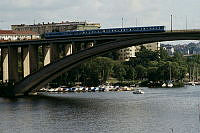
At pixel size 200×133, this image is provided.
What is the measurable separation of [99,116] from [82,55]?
1060 inches

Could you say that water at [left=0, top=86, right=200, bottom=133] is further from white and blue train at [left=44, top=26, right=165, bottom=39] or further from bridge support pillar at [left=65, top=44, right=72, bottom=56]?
bridge support pillar at [left=65, top=44, right=72, bottom=56]

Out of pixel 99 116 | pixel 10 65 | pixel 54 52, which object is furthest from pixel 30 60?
pixel 99 116

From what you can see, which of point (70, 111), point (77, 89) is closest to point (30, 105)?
point (70, 111)

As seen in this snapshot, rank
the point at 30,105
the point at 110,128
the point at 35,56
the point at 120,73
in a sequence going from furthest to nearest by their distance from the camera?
the point at 120,73, the point at 35,56, the point at 30,105, the point at 110,128

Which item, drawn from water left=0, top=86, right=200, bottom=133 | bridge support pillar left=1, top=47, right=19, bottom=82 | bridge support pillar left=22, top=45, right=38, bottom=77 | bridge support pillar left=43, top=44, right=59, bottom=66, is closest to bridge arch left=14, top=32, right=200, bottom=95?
bridge support pillar left=22, top=45, right=38, bottom=77

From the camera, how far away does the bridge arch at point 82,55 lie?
90825 mm

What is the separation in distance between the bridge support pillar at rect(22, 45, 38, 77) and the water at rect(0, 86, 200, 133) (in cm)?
975

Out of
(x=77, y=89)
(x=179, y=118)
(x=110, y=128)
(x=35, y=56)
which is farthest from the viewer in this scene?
(x=77, y=89)

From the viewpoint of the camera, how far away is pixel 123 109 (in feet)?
262

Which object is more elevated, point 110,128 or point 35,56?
point 35,56

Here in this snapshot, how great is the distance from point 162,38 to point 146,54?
107 m

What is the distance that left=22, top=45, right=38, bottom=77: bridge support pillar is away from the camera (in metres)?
102

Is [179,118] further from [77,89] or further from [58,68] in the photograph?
[77,89]

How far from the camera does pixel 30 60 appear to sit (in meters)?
103
